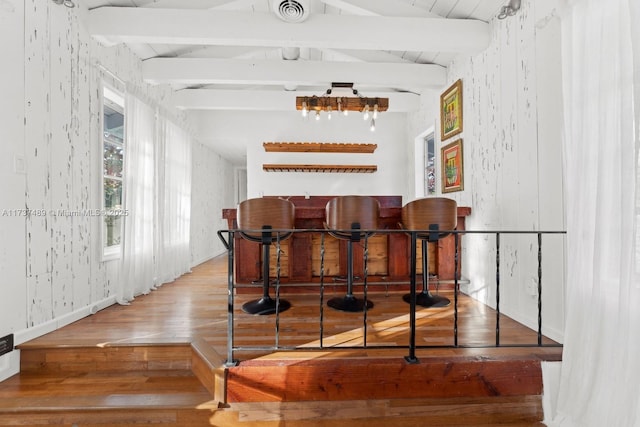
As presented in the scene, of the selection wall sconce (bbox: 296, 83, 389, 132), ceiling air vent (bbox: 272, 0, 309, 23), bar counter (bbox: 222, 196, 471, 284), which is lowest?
bar counter (bbox: 222, 196, 471, 284)

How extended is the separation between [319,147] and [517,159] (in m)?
3.33

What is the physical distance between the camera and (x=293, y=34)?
2.73 metres

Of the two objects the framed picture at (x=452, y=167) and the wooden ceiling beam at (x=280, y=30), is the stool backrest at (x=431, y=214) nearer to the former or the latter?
the framed picture at (x=452, y=167)

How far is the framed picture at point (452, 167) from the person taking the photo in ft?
11.1

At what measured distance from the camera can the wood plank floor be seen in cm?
167

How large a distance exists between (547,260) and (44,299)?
12.5 feet

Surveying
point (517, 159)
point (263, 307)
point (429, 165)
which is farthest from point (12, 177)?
point (429, 165)

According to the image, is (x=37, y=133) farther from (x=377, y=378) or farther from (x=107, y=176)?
(x=377, y=378)

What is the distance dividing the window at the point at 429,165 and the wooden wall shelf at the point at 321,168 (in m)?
0.91

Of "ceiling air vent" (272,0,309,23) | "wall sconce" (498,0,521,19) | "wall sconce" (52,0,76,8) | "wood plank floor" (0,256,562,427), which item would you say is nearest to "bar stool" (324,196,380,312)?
"wood plank floor" (0,256,562,427)

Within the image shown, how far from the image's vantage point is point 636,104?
1.35 m

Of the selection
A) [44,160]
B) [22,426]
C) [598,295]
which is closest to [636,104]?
[598,295]

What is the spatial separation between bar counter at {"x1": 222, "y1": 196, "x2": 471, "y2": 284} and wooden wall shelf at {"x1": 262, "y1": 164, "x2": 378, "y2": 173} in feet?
7.66

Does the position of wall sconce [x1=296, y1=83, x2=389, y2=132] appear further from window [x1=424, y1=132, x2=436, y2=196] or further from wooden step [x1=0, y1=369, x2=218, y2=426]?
wooden step [x1=0, y1=369, x2=218, y2=426]
